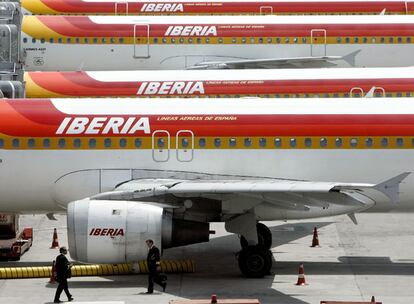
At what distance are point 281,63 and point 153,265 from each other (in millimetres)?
26299

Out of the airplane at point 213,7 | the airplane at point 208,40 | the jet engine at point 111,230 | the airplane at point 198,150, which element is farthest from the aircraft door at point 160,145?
the airplane at point 213,7

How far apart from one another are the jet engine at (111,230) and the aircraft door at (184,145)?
8.15ft

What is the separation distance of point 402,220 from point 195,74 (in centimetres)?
1022

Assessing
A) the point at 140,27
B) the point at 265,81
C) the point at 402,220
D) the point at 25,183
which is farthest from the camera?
the point at 140,27

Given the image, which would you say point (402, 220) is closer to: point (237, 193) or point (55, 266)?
point (237, 193)

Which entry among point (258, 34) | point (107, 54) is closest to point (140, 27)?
point (107, 54)

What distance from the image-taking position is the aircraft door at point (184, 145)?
30.4 m

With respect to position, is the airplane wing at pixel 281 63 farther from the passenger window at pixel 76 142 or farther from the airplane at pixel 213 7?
the passenger window at pixel 76 142

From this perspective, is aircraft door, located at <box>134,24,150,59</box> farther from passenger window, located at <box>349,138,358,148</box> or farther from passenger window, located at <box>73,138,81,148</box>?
passenger window, located at <box>349,138,358,148</box>

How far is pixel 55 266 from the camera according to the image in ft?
89.8

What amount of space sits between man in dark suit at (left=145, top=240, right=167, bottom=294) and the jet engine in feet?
0.76

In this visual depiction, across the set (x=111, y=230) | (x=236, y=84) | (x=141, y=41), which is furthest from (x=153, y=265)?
(x=141, y=41)

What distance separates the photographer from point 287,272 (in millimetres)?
30672

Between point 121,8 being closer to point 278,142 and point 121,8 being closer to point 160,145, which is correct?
point 160,145
